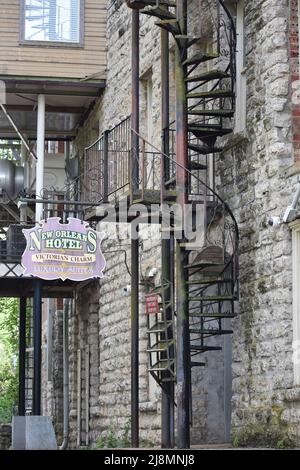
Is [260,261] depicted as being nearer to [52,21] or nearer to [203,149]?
[203,149]

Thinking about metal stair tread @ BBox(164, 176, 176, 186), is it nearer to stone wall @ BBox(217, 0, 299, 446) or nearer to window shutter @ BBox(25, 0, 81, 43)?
stone wall @ BBox(217, 0, 299, 446)

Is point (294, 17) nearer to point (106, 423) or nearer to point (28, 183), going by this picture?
point (106, 423)

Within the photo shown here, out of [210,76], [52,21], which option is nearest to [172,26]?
[210,76]

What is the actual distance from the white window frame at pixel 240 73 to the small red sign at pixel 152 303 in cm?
288

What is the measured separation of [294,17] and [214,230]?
3.26m

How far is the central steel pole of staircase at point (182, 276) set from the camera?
15.5 meters

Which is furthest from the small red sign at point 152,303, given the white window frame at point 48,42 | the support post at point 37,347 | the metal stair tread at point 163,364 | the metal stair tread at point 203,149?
the white window frame at point 48,42

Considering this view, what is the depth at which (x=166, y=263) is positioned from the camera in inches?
691

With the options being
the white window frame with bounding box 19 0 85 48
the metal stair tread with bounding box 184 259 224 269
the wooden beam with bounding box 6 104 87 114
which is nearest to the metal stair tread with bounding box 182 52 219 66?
A: the metal stair tread with bounding box 184 259 224 269

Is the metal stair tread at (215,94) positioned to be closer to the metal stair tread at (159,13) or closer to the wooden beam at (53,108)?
the metal stair tread at (159,13)

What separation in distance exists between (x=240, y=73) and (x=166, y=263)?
2.87 meters

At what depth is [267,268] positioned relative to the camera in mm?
15352

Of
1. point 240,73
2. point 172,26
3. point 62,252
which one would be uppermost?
point 172,26

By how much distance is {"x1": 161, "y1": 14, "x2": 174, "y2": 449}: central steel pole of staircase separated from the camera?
16938 millimetres
